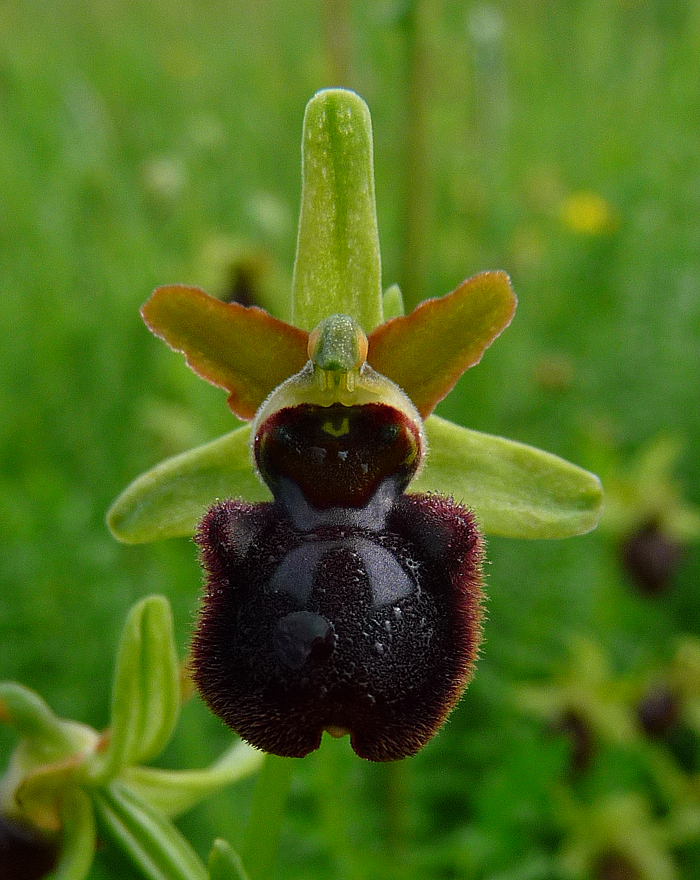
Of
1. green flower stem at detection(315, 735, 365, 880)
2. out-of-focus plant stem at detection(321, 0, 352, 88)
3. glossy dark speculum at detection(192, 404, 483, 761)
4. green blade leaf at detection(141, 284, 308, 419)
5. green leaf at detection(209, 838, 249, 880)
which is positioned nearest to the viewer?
glossy dark speculum at detection(192, 404, 483, 761)

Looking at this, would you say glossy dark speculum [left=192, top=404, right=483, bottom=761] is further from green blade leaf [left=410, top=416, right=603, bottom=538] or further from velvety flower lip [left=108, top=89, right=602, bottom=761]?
green blade leaf [left=410, top=416, right=603, bottom=538]

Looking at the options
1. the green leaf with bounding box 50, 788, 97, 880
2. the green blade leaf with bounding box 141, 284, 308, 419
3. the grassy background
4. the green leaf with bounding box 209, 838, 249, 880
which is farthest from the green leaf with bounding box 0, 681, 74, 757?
the green blade leaf with bounding box 141, 284, 308, 419

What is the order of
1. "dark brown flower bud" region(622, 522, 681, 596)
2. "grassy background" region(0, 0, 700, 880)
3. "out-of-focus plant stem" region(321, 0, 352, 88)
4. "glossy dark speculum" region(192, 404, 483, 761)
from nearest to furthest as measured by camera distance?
"glossy dark speculum" region(192, 404, 483, 761)
"grassy background" region(0, 0, 700, 880)
"out-of-focus plant stem" region(321, 0, 352, 88)
"dark brown flower bud" region(622, 522, 681, 596)

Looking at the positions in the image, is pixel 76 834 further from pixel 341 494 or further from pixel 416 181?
pixel 416 181

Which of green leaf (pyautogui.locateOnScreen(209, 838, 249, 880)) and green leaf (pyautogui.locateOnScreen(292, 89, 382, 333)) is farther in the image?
green leaf (pyautogui.locateOnScreen(292, 89, 382, 333))

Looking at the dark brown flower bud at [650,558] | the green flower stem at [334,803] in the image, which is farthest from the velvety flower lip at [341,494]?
the dark brown flower bud at [650,558]

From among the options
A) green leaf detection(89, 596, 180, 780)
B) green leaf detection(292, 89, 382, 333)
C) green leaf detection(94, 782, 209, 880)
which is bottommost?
green leaf detection(94, 782, 209, 880)

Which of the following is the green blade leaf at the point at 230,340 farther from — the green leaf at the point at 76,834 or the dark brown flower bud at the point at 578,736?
the dark brown flower bud at the point at 578,736
